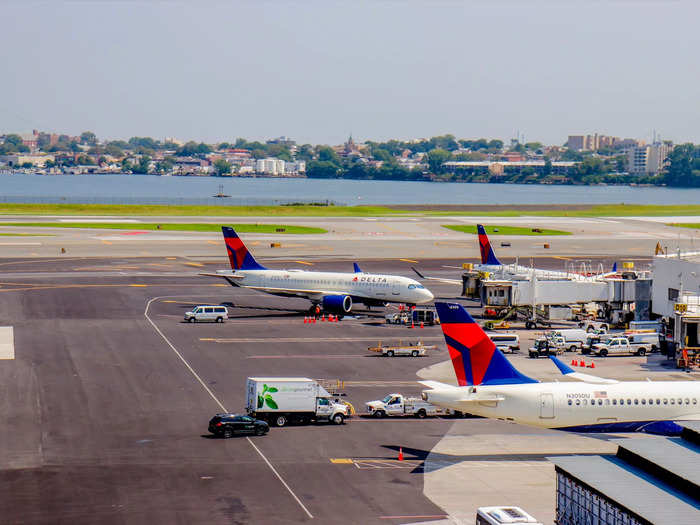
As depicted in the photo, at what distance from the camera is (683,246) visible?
480 feet

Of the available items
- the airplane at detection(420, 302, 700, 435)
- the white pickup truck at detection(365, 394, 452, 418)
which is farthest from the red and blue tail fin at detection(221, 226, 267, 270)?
the airplane at detection(420, 302, 700, 435)

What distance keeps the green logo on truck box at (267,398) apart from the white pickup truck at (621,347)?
32.9 m

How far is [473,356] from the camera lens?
44875 millimetres

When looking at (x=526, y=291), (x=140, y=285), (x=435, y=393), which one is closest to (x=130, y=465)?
(x=435, y=393)

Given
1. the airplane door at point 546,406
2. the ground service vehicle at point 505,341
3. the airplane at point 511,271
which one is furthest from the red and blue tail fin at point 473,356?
the airplane at point 511,271

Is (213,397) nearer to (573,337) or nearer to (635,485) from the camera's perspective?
(573,337)

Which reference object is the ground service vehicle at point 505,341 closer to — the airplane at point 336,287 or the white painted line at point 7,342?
the airplane at point 336,287

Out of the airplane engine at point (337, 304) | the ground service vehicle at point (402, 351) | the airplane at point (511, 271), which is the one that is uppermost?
the airplane at point (511, 271)

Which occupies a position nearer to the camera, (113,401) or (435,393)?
(435,393)

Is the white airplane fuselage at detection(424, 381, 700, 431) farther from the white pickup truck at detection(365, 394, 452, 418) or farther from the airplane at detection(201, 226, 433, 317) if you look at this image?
the airplane at detection(201, 226, 433, 317)

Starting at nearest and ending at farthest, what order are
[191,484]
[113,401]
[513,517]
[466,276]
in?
[513,517] → [191,484] → [113,401] → [466,276]

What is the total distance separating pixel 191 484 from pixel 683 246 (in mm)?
119656

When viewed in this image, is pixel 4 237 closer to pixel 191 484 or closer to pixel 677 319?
pixel 677 319

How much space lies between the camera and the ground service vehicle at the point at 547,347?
74125mm
